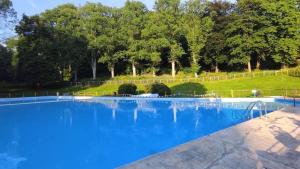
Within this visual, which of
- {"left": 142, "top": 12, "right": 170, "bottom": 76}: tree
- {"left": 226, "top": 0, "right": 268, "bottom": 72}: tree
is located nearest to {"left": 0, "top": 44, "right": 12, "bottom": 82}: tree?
{"left": 142, "top": 12, "right": 170, "bottom": 76}: tree

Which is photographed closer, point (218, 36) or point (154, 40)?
point (218, 36)

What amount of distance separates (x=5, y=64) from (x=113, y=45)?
51.0 ft

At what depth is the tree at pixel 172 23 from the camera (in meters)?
43.3

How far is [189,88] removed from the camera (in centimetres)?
3316

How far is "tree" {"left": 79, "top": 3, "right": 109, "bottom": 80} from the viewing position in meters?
44.9

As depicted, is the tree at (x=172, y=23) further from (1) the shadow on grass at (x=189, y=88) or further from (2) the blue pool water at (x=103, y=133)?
(2) the blue pool water at (x=103, y=133)

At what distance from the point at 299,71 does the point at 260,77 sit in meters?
4.05

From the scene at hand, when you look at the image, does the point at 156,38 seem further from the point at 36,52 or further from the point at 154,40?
the point at 36,52

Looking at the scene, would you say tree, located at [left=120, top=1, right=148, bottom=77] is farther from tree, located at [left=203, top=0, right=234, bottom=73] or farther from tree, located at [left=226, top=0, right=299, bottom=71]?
tree, located at [left=226, top=0, right=299, bottom=71]

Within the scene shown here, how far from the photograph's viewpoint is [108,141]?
41.0 feet

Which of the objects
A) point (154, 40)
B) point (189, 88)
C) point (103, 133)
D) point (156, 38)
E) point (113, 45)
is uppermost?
point (156, 38)

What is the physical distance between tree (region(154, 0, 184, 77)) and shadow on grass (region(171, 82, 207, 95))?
896 cm

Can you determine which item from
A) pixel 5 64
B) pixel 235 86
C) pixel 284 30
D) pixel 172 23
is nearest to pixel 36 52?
pixel 5 64

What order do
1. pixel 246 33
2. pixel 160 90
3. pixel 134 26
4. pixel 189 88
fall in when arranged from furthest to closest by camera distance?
pixel 134 26
pixel 246 33
pixel 189 88
pixel 160 90
